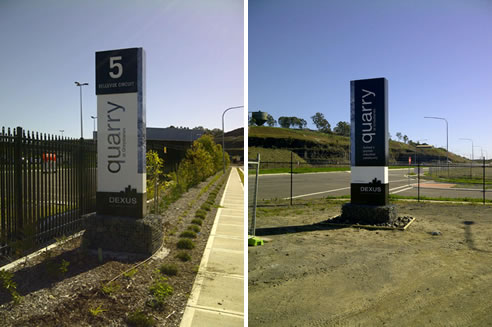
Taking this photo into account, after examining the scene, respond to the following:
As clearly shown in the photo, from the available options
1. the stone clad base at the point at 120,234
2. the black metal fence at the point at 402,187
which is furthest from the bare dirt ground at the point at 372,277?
the black metal fence at the point at 402,187

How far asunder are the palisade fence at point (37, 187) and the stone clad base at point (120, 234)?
738 mm

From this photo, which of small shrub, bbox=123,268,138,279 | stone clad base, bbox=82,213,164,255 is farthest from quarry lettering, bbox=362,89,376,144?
small shrub, bbox=123,268,138,279

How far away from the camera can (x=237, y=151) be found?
5066 centimetres

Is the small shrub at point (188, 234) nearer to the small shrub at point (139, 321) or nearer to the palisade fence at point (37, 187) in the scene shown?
the palisade fence at point (37, 187)

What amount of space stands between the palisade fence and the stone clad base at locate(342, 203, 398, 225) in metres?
5.41

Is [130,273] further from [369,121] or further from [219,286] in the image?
[369,121]

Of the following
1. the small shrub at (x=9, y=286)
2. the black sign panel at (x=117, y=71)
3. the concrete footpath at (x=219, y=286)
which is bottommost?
the concrete footpath at (x=219, y=286)

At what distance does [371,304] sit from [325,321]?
2.03 feet

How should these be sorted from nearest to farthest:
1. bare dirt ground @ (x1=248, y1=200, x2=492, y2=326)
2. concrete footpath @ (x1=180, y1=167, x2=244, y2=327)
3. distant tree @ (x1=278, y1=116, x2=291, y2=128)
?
1. bare dirt ground @ (x1=248, y1=200, x2=492, y2=326)
2. concrete footpath @ (x1=180, y1=167, x2=244, y2=327)
3. distant tree @ (x1=278, y1=116, x2=291, y2=128)

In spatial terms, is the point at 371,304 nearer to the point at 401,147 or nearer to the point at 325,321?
the point at 325,321

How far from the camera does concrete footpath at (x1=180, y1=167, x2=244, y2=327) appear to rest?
3520mm

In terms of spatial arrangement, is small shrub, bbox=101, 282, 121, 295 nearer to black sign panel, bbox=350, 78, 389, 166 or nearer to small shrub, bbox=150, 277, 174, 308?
small shrub, bbox=150, 277, 174, 308

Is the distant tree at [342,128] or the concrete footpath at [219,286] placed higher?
the distant tree at [342,128]

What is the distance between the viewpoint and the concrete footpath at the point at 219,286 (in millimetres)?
3520
